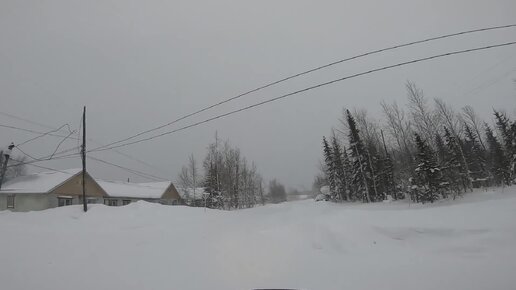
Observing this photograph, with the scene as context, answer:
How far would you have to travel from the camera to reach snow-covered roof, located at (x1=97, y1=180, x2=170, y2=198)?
1688 inches

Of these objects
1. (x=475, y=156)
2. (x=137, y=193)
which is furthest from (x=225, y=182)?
(x=475, y=156)

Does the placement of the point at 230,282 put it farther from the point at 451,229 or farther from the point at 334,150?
the point at 334,150

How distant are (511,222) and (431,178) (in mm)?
21530

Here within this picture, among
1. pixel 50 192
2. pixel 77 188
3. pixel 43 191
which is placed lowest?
pixel 50 192

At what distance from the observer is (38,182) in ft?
108

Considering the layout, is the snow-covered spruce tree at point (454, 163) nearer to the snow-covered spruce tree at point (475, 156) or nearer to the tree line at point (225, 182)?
the snow-covered spruce tree at point (475, 156)

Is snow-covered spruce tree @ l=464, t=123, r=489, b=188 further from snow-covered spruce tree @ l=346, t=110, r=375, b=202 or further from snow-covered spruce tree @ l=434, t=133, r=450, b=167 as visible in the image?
snow-covered spruce tree @ l=346, t=110, r=375, b=202

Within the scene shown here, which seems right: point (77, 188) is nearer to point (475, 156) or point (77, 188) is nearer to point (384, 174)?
point (384, 174)

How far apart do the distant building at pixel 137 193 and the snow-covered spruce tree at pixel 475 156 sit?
5244 cm

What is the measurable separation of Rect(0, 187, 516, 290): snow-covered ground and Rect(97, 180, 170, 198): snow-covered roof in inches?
1480

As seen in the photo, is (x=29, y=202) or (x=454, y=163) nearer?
(x=29, y=202)

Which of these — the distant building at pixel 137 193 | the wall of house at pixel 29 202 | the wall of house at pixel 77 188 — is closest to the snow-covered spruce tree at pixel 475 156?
the distant building at pixel 137 193

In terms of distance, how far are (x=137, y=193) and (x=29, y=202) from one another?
53.8 ft

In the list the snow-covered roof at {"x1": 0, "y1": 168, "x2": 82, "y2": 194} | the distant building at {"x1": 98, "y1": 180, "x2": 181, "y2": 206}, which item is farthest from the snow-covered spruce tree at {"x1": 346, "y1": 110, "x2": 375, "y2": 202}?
the snow-covered roof at {"x1": 0, "y1": 168, "x2": 82, "y2": 194}
